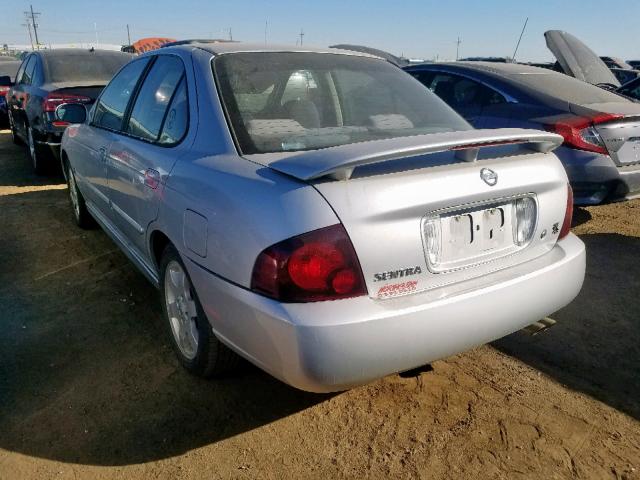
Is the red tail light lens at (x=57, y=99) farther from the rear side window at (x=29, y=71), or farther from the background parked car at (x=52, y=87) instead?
the rear side window at (x=29, y=71)

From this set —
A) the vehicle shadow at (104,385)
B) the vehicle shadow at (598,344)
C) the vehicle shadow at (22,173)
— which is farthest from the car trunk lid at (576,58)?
the vehicle shadow at (22,173)

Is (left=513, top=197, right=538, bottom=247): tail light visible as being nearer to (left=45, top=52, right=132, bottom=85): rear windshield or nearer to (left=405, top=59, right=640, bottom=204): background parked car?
(left=405, top=59, right=640, bottom=204): background parked car

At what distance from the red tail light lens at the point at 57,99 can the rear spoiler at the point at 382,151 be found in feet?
17.0

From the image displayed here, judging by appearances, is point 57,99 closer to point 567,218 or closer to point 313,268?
point 313,268

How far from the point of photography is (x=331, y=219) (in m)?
1.70

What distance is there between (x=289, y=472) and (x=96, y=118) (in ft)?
9.79

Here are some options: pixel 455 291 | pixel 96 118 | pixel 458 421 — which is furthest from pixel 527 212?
pixel 96 118

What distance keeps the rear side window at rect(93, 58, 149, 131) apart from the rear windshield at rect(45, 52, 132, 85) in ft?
10.3

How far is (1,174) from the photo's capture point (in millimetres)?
7309

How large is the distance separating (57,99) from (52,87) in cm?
40

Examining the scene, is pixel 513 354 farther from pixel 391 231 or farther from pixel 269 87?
pixel 269 87

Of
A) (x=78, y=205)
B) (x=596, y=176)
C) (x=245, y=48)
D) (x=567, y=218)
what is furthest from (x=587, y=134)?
(x=78, y=205)

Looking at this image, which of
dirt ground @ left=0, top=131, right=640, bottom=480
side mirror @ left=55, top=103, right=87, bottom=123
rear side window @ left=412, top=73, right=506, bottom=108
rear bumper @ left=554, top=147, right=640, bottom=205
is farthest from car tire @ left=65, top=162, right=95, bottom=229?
rear bumper @ left=554, top=147, right=640, bottom=205

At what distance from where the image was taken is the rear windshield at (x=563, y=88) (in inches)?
189
